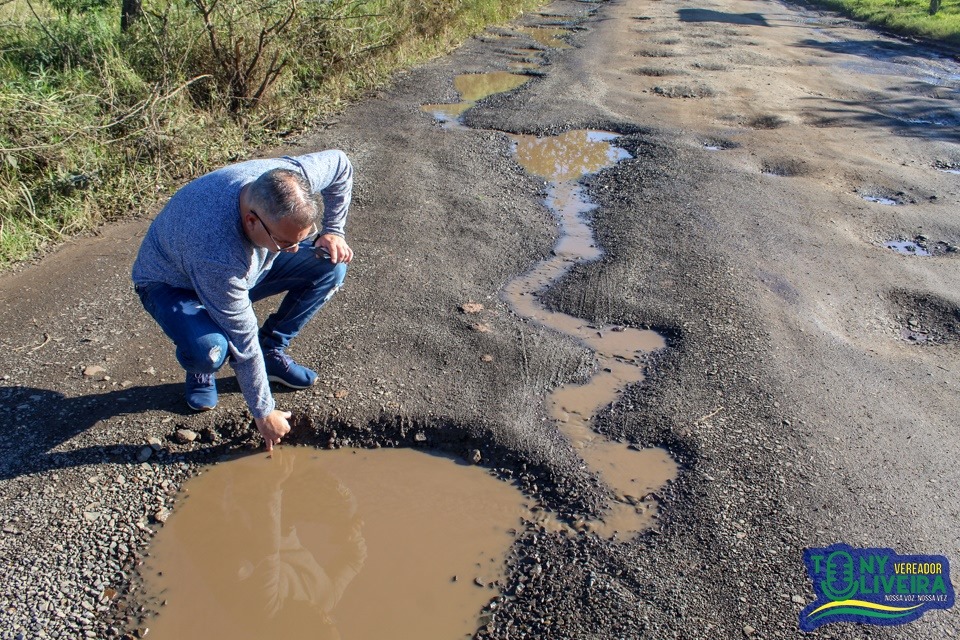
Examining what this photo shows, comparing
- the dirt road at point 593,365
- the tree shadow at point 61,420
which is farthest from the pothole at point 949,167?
the tree shadow at point 61,420

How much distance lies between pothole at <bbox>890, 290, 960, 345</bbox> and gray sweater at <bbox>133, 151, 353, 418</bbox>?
3500 mm

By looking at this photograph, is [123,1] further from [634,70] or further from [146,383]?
[634,70]

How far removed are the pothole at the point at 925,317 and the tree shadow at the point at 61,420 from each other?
3814 mm

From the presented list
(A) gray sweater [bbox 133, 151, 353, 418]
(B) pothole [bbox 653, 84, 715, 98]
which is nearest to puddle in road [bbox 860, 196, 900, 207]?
(B) pothole [bbox 653, 84, 715, 98]

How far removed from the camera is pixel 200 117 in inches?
253

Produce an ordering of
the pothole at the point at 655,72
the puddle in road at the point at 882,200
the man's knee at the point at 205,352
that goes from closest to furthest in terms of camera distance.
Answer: the man's knee at the point at 205,352, the puddle in road at the point at 882,200, the pothole at the point at 655,72

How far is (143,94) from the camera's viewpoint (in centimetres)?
627

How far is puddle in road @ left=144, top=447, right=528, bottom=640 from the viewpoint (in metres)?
2.49

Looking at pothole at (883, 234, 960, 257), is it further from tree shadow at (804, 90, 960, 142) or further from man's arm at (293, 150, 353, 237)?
man's arm at (293, 150, 353, 237)

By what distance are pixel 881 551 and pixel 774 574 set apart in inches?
18.0

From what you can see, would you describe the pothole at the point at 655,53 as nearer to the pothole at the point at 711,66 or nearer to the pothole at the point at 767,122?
the pothole at the point at 711,66

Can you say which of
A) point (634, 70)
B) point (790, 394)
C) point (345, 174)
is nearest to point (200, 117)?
point (345, 174)

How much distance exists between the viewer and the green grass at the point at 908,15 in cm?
1554

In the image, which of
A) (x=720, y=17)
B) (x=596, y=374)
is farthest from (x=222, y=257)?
(x=720, y=17)
